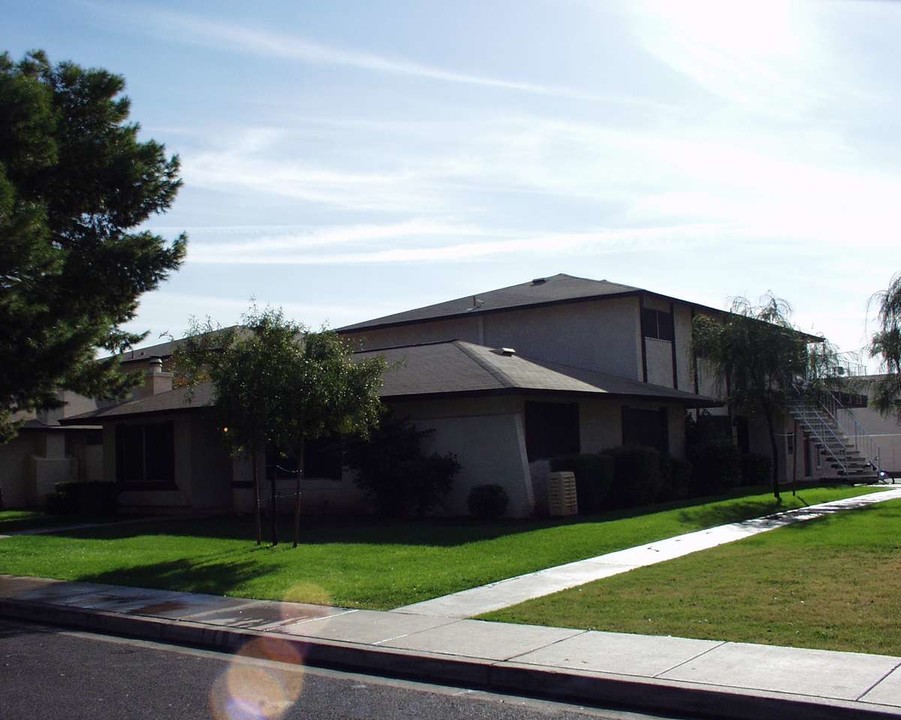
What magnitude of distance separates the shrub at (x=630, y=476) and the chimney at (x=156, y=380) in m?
15.3

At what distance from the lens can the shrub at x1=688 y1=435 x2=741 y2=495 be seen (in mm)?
26812

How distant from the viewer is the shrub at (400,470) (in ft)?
67.8

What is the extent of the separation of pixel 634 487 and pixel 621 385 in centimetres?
345

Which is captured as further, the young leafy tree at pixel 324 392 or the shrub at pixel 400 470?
the shrub at pixel 400 470

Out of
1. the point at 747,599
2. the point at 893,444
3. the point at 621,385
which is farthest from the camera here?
the point at 893,444

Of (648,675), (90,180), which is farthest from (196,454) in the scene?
(648,675)

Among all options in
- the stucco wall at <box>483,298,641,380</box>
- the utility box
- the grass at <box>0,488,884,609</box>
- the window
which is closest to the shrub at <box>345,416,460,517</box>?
the grass at <box>0,488,884,609</box>

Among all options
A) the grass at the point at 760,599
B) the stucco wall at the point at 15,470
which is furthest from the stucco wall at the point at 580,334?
the stucco wall at the point at 15,470

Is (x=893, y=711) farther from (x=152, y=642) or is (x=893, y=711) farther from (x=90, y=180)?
(x=90, y=180)

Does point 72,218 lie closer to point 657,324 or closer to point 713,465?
point 657,324

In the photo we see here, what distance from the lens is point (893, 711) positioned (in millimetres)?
6359

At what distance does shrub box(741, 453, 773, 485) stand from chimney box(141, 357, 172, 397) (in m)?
18.1

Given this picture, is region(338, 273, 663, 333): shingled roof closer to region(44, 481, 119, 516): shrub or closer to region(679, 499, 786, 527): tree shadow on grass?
region(679, 499, 786, 527): tree shadow on grass

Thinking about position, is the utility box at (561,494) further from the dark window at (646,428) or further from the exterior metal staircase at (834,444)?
the exterior metal staircase at (834,444)
